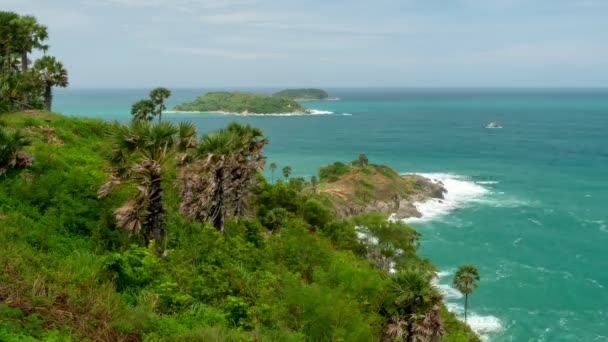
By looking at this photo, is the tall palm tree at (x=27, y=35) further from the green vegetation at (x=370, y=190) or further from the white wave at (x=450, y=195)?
the white wave at (x=450, y=195)

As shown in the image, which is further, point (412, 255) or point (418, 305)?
point (412, 255)

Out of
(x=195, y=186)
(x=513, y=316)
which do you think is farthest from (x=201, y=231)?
(x=513, y=316)

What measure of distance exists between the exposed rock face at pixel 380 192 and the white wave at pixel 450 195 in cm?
182

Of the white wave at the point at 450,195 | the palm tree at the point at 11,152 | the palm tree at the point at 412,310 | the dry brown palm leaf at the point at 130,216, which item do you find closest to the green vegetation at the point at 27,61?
the palm tree at the point at 11,152

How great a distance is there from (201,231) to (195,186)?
11.2 ft

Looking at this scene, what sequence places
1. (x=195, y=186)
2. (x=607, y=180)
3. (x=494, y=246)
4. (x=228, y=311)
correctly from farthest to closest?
(x=607, y=180) → (x=494, y=246) → (x=195, y=186) → (x=228, y=311)

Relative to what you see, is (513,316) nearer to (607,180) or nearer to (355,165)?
(355,165)

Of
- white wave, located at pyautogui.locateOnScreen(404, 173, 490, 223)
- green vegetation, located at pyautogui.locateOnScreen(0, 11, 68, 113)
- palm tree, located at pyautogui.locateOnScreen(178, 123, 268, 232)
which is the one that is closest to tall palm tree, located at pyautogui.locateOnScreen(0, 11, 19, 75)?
green vegetation, located at pyautogui.locateOnScreen(0, 11, 68, 113)

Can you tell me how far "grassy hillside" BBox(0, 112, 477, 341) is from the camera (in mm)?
11523

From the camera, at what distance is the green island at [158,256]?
39.0 feet

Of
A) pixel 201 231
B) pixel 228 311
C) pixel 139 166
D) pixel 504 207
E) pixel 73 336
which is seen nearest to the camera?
pixel 73 336

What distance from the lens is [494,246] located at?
7619 cm

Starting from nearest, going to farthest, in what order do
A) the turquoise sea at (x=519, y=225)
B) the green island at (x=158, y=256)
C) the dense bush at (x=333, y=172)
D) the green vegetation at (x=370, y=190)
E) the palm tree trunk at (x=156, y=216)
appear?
the green island at (x=158, y=256) < the palm tree trunk at (x=156, y=216) < the turquoise sea at (x=519, y=225) < the green vegetation at (x=370, y=190) < the dense bush at (x=333, y=172)

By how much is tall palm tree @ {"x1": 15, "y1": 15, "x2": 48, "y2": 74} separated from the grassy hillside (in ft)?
64.7
